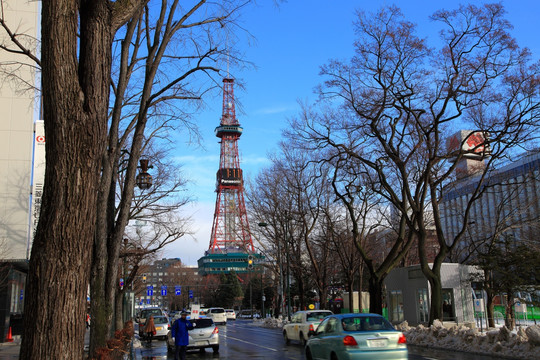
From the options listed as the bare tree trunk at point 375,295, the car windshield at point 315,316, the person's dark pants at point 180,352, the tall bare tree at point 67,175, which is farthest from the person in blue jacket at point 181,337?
the bare tree trunk at point 375,295

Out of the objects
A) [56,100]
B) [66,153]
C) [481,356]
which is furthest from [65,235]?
[481,356]

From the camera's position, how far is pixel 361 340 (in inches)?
426

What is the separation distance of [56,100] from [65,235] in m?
1.48

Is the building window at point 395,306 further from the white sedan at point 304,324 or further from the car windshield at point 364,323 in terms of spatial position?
the car windshield at point 364,323

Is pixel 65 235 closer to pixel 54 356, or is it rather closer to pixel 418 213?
pixel 54 356

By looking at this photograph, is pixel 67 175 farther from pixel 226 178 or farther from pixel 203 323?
pixel 226 178

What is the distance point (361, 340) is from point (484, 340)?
27.9 ft

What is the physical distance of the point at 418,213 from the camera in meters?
23.5

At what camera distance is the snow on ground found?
1477 centimetres

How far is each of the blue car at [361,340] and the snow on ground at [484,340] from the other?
5.81m

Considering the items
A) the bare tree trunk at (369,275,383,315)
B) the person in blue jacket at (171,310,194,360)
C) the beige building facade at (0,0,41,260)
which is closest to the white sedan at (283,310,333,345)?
the bare tree trunk at (369,275,383,315)

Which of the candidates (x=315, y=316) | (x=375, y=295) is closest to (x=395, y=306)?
(x=375, y=295)

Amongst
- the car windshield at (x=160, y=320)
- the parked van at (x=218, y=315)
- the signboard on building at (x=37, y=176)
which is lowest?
the parked van at (x=218, y=315)

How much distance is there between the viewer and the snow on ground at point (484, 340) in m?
14.8
